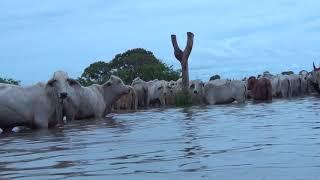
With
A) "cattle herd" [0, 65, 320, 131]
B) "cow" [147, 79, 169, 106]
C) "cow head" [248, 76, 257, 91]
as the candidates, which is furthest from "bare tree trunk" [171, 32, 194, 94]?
"cow head" [248, 76, 257, 91]

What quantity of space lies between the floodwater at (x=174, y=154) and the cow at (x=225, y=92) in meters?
15.5

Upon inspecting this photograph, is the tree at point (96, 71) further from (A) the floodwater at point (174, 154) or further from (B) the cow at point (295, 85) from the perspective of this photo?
(A) the floodwater at point (174, 154)

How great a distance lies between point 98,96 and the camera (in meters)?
17.2

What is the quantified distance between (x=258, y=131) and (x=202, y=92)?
17371 millimetres

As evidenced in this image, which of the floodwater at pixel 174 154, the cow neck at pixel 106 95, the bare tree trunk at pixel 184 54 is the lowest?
the floodwater at pixel 174 154

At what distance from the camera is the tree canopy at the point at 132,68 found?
3953cm

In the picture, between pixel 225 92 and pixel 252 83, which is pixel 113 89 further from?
pixel 252 83

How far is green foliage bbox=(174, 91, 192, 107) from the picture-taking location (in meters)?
24.1

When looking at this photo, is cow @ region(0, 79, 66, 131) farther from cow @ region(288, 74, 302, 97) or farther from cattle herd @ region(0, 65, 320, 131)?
cow @ region(288, 74, 302, 97)

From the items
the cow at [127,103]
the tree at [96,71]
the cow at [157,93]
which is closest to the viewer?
the cow at [127,103]

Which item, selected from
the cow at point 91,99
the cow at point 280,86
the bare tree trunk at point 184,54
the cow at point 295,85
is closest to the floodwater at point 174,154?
the cow at point 91,99

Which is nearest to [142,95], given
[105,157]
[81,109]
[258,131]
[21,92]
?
[81,109]

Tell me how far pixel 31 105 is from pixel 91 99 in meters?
4.48

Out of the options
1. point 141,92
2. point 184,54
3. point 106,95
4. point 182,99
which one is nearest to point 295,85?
point 184,54
